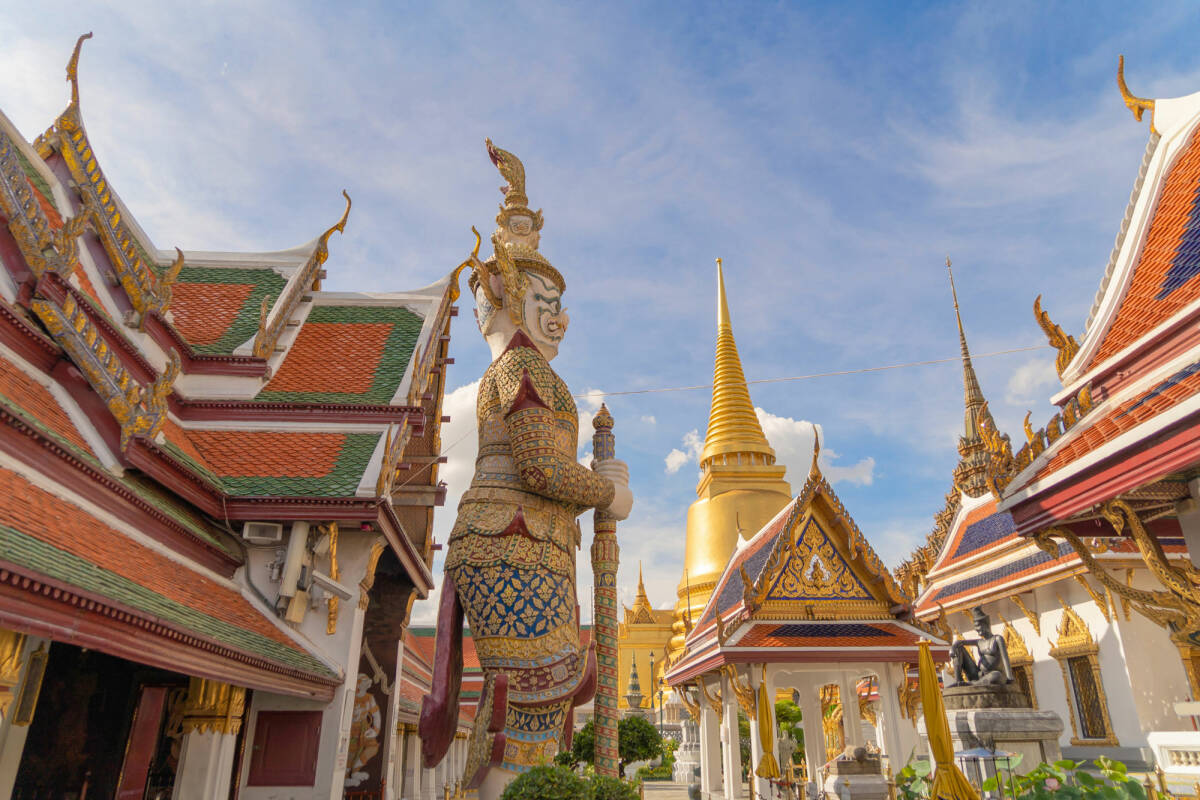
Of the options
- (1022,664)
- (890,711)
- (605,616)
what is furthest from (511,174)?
(1022,664)

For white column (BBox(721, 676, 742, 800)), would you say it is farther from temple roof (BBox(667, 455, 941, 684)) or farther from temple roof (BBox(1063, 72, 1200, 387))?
temple roof (BBox(1063, 72, 1200, 387))

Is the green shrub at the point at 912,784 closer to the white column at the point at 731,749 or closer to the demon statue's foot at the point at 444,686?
the white column at the point at 731,749

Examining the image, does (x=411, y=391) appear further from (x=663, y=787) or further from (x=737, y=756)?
(x=663, y=787)

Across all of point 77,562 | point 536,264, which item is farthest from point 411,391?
point 77,562

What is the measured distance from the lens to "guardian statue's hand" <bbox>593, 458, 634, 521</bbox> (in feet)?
20.0

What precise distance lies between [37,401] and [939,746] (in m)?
7.08

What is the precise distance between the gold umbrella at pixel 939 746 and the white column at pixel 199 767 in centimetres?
540

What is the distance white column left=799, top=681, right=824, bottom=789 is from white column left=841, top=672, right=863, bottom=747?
2.31ft

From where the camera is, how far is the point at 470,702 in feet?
66.8

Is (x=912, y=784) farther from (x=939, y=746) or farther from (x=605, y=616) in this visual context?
(x=605, y=616)

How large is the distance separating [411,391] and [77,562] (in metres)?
4.25

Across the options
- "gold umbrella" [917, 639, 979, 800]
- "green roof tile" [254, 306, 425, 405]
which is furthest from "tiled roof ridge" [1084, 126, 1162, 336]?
"green roof tile" [254, 306, 425, 405]

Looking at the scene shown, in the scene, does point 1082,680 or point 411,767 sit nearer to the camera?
point 1082,680

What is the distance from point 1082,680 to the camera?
12016 millimetres
